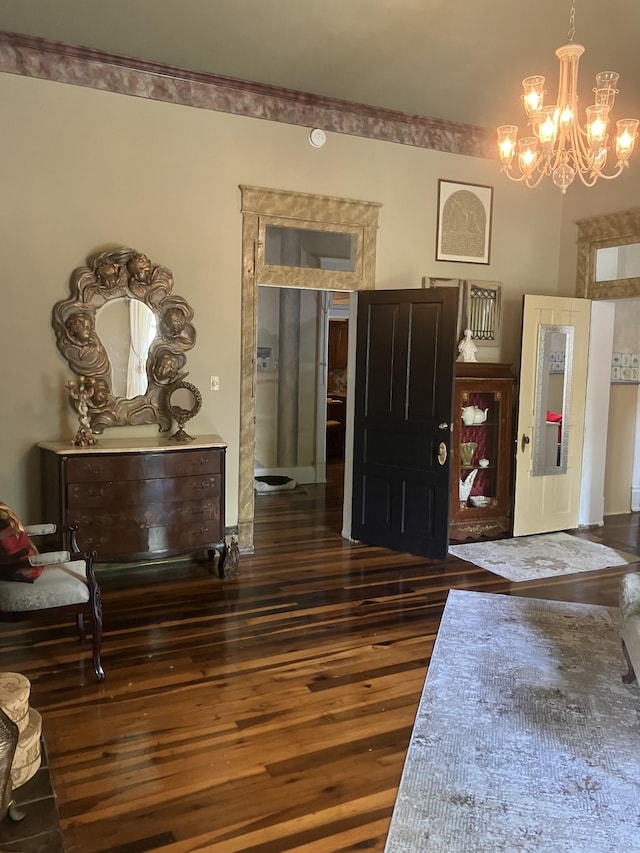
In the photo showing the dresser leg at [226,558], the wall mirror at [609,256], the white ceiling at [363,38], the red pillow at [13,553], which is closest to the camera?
the red pillow at [13,553]

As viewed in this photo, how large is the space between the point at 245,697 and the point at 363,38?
13.3 ft

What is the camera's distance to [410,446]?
5602mm

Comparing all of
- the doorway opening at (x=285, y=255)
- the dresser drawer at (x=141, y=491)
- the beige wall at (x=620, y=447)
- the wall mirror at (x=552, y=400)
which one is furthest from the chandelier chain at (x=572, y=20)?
the beige wall at (x=620, y=447)

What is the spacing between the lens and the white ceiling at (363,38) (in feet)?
13.2

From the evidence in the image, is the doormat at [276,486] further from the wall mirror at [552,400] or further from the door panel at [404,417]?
the wall mirror at [552,400]

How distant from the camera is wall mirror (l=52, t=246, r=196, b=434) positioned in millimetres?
4777

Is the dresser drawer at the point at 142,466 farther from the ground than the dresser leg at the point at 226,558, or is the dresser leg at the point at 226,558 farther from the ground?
the dresser drawer at the point at 142,466

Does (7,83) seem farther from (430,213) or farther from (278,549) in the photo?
(278,549)

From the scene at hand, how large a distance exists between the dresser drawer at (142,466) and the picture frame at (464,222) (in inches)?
116

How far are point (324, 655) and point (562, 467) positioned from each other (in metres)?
3.70

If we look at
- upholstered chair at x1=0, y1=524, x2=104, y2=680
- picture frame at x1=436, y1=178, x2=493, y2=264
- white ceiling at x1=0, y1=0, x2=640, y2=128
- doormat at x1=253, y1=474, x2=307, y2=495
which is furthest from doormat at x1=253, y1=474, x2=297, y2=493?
upholstered chair at x1=0, y1=524, x2=104, y2=680

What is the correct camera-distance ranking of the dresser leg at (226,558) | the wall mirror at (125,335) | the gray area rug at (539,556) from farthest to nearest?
1. the gray area rug at (539,556)
2. the dresser leg at (226,558)
3. the wall mirror at (125,335)

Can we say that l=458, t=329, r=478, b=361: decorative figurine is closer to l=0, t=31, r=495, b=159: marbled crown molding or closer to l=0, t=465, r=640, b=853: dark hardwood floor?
l=0, t=31, r=495, b=159: marbled crown molding

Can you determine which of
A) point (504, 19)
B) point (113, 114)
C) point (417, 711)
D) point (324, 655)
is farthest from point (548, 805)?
point (113, 114)
